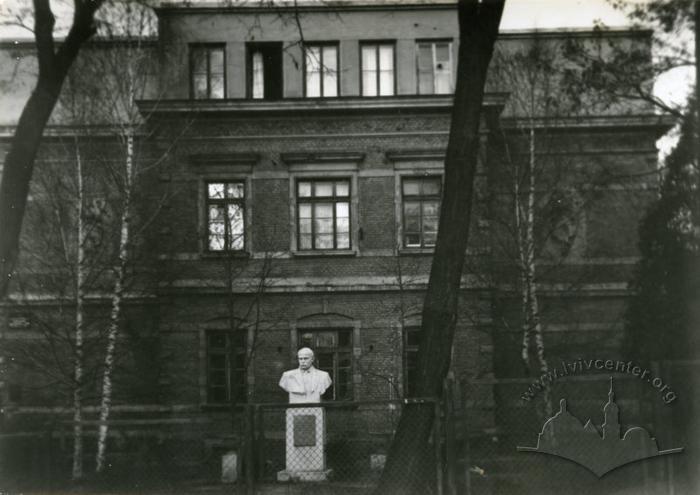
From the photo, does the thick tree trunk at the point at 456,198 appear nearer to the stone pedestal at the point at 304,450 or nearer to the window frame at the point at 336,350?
the stone pedestal at the point at 304,450

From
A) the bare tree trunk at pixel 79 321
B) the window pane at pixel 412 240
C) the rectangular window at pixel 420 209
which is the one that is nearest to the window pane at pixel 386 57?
the rectangular window at pixel 420 209

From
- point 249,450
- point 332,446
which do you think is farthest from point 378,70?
point 249,450

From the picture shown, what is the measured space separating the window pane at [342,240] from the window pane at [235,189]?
9.34 feet

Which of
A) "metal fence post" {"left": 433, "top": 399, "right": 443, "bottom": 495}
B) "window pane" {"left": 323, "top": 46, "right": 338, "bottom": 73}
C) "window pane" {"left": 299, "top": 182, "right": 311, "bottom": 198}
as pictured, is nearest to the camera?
"metal fence post" {"left": 433, "top": 399, "right": 443, "bottom": 495}

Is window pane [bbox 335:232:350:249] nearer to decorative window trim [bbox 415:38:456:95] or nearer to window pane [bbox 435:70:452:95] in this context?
decorative window trim [bbox 415:38:456:95]

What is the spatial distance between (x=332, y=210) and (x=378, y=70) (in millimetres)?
4040

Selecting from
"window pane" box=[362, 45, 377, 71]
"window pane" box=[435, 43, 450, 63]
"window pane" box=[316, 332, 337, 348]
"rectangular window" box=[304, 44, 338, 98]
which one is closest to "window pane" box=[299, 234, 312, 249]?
"window pane" box=[316, 332, 337, 348]

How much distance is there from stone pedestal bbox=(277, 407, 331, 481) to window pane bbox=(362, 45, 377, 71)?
1100 cm

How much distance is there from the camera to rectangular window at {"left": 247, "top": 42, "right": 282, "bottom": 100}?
21.7 meters

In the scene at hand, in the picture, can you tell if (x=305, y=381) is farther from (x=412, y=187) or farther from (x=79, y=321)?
(x=412, y=187)

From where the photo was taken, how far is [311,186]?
2145 cm

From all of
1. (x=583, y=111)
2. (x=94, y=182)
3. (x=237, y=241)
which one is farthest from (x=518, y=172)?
(x=94, y=182)

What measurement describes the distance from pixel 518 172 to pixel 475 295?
131 inches

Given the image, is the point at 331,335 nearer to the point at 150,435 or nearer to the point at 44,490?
the point at 150,435
